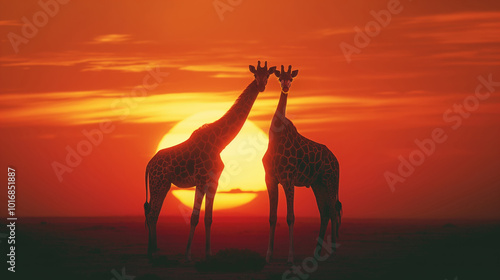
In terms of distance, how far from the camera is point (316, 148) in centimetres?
2800

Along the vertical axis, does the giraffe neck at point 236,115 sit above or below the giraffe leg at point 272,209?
above

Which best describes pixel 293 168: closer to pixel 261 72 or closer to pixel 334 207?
pixel 334 207

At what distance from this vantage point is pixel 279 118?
88.2 ft

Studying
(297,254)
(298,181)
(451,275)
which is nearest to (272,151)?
Result: (298,181)

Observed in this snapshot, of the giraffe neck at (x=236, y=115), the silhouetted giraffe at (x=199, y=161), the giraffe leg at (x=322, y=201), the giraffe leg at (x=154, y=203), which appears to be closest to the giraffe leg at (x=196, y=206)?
the silhouetted giraffe at (x=199, y=161)

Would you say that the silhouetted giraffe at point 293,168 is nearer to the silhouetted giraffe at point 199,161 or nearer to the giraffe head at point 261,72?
the giraffe head at point 261,72

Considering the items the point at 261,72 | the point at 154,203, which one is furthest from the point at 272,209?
the point at 261,72

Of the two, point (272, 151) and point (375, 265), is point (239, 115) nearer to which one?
point (272, 151)

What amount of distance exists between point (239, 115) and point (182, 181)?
304 centimetres

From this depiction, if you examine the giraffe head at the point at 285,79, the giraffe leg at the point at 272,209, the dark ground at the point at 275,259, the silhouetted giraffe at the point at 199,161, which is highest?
the giraffe head at the point at 285,79

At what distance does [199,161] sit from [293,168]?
126 inches

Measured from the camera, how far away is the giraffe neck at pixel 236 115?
2723 cm

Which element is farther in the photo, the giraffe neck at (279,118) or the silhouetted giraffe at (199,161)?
the giraffe neck at (279,118)

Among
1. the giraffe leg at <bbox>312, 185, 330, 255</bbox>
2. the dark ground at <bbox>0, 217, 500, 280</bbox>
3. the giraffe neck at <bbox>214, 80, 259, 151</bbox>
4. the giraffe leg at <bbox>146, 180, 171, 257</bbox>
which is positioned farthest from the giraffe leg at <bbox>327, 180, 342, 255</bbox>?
the giraffe leg at <bbox>146, 180, 171, 257</bbox>
